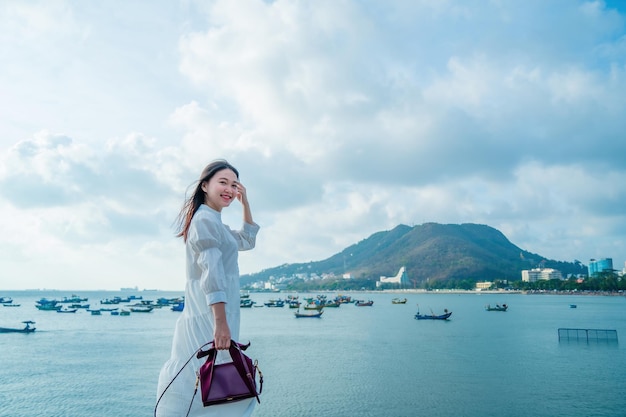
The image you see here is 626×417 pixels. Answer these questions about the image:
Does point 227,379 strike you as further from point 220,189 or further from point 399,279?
point 399,279

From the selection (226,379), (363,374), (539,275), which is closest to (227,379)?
(226,379)

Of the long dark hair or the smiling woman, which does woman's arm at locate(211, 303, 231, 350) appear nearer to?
the smiling woman

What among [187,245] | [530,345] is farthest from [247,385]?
[530,345]

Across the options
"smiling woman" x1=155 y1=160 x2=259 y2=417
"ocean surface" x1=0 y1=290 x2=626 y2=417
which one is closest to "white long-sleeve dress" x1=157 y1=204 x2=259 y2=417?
"smiling woman" x1=155 y1=160 x2=259 y2=417

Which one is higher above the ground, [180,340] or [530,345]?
[180,340]

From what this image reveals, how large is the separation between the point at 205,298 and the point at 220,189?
59cm

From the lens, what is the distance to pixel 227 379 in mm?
2285

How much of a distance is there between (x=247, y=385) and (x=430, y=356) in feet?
94.4

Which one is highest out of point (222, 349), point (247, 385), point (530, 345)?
point (222, 349)

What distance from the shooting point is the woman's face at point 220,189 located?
8.78 ft

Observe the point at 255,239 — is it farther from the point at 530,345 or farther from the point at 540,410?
the point at 530,345

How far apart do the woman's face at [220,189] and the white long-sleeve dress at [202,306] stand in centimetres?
9

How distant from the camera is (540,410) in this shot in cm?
1717

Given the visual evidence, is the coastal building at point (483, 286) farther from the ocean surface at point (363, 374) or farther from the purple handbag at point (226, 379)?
the purple handbag at point (226, 379)
